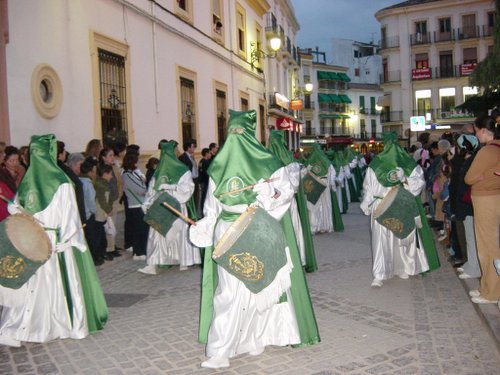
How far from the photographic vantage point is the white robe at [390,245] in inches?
278

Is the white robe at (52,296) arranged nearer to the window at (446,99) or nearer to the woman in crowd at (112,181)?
the woman in crowd at (112,181)

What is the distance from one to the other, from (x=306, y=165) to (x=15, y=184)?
634 centimetres

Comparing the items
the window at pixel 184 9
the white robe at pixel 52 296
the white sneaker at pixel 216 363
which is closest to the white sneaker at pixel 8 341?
the white robe at pixel 52 296

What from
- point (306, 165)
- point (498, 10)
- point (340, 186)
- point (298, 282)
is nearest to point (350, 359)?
point (298, 282)

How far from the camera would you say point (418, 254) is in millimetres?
7207

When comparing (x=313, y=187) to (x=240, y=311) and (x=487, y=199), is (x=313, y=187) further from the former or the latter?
(x=240, y=311)

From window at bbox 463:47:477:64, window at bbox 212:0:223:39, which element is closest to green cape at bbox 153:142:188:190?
window at bbox 212:0:223:39

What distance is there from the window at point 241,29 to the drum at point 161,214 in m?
15.8

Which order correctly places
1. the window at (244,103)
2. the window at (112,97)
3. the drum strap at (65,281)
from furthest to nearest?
the window at (244,103) < the window at (112,97) < the drum strap at (65,281)

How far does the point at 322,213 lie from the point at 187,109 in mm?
6845

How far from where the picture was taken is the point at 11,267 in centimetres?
509

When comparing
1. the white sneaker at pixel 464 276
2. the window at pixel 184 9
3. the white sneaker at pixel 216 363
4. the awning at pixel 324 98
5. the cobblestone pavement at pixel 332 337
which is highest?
the awning at pixel 324 98

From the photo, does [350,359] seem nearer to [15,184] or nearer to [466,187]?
[466,187]

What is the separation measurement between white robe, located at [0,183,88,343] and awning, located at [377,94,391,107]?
4005 cm
